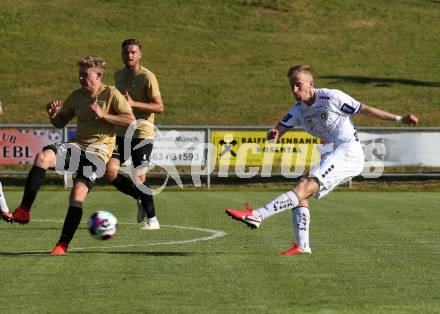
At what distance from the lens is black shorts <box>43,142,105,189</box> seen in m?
11.0

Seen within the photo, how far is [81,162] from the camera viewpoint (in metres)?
11.0

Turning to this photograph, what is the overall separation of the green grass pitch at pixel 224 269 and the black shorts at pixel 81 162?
0.76 m

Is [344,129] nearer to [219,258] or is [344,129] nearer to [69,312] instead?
[219,258]

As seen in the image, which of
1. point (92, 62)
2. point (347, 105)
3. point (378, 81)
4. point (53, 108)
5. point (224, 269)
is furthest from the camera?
point (378, 81)

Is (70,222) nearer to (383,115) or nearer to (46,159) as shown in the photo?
(46,159)

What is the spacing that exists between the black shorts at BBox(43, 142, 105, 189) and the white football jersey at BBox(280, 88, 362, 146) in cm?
206

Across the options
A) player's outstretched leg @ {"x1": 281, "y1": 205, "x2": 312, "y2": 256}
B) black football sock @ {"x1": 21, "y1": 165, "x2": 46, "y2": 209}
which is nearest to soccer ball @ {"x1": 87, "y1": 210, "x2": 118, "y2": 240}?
black football sock @ {"x1": 21, "y1": 165, "x2": 46, "y2": 209}

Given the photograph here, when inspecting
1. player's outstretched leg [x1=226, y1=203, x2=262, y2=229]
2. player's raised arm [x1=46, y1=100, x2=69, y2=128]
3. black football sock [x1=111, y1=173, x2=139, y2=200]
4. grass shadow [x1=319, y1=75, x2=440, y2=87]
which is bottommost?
grass shadow [x1=319, y1=75, x2=440, y2=87]

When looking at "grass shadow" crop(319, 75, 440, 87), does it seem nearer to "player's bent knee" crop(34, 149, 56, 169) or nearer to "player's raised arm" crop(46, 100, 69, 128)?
"player's raised arm" crop(46, 100, 69, 128)

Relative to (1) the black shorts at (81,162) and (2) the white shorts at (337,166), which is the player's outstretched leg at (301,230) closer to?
(2) the white shorts at (337,166)

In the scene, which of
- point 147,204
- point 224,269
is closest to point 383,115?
point 224,269

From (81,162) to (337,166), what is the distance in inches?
99.7

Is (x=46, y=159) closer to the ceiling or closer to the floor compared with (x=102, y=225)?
closer to the ceiling

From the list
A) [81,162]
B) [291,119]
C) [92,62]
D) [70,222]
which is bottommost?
[70,222]
